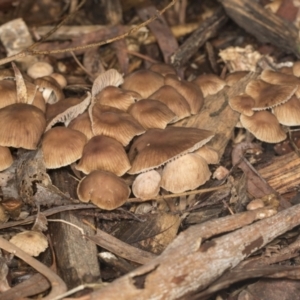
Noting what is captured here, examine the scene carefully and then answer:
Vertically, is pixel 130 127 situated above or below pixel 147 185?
above

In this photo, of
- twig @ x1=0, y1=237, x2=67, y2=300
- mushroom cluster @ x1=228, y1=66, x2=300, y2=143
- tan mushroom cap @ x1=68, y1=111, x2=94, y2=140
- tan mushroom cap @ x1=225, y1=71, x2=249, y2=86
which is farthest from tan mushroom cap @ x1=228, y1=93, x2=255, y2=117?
twig @ x1=0, y1=237, x2=67, y2=300

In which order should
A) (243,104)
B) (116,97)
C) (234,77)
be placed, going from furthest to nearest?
(234,77) → (243,104) → (116,97)

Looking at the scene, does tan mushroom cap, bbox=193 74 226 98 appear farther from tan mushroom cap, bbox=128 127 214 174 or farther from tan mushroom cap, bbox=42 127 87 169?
tan mushroom cap, bbox=42 127 87 169

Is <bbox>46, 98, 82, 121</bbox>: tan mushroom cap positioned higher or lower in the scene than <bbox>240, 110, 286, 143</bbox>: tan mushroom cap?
higher

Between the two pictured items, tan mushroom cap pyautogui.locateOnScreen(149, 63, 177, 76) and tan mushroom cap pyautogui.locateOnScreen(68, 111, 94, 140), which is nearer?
tan mushroom cap pyautogui.locateOnScreen(68, 111, 94, 140)

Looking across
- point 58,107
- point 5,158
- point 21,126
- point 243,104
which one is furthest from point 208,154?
point 5,158

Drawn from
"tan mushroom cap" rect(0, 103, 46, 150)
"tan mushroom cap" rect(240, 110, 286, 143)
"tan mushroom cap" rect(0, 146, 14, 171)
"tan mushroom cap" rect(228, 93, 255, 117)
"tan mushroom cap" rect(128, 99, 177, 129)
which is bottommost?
"tan mushroom cap" rect(240, 110, 286, 143)

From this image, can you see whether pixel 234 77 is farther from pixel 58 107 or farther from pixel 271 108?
pixel 58 107

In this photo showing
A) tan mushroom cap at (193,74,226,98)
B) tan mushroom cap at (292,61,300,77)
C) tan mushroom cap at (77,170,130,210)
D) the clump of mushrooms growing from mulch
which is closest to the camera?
tan mushroom cap at (77,170,130,210)
